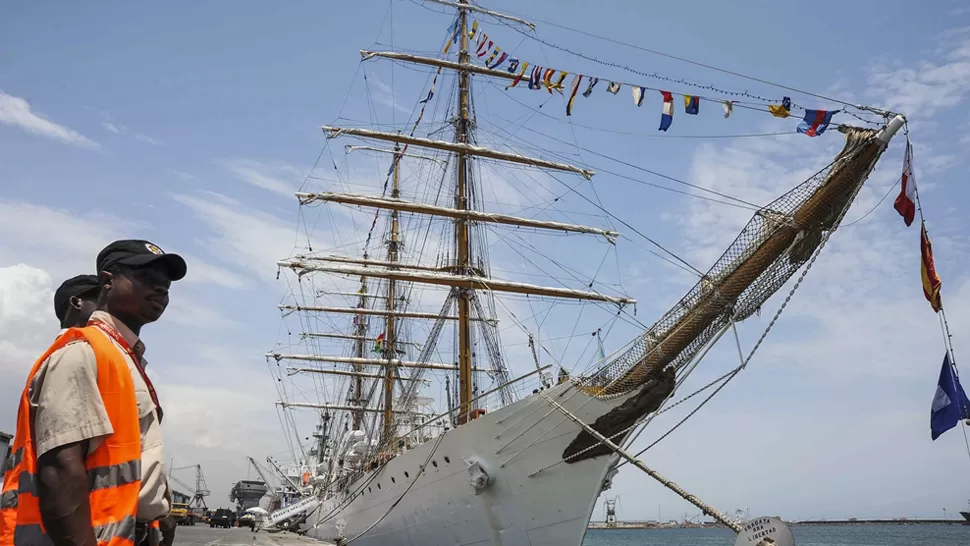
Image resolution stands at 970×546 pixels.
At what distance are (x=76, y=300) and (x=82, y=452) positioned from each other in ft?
4.42

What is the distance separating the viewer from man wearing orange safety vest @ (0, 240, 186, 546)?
6.68ft

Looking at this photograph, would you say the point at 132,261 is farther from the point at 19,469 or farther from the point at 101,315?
the point at 19,469

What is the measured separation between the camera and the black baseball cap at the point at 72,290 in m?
3.29

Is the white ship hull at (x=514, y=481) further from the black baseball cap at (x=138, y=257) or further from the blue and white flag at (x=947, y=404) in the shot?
the black baseball cap at (x=138, y=257)

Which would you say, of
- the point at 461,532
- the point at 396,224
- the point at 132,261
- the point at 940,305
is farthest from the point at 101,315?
the point at 396,224

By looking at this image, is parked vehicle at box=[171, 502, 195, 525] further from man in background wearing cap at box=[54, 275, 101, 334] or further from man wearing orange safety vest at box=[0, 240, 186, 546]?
man wearing orange safety vest at box=[0, 240, 186, 546]

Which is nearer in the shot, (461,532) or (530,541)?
(530,541)

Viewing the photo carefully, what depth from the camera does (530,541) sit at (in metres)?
15.8

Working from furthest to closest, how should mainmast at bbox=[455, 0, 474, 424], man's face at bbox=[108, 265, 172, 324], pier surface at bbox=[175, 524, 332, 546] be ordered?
mainmast at bbox=[455, 0, 474, 424] → pier surface at bbox=[175, 524, 332, 546] → man's face at bbox=[108, 265, 172, 324]

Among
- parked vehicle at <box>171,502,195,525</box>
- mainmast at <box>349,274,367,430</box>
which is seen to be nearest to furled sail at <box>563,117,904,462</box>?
mainmast at <box>349,274,367,430</box>

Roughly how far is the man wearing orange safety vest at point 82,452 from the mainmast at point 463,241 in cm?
1622

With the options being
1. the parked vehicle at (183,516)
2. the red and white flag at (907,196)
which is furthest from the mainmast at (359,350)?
the red and white flag at (907,196)

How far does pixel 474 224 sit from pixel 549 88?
9.32 meters

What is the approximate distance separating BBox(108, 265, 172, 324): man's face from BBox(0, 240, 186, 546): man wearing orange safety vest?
15cm
